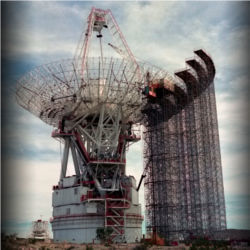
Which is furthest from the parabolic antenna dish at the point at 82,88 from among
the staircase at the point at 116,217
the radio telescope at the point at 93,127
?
the staircase at the point at 116,217

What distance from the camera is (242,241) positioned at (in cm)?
4916

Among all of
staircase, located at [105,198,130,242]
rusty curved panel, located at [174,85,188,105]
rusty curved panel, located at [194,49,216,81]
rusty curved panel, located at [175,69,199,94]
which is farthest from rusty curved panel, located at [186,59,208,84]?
staircase, located at [105,198,130,242]

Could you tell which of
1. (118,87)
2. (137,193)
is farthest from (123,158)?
(118,87)

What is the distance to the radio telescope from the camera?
5997 cm

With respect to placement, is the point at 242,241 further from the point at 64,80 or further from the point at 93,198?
the point at 64,80

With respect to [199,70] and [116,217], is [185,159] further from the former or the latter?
[116,217]

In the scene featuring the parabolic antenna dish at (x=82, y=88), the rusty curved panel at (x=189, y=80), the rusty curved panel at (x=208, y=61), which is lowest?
the parabolic antenna dish at (x=82, y=88)

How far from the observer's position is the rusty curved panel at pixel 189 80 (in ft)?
237

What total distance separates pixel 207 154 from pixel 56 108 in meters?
29.3

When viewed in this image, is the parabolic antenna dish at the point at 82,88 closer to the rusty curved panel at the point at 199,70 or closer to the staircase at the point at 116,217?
the rusty curved panel at the point at 199,70

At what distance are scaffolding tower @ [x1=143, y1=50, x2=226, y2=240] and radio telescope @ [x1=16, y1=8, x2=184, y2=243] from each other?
183 inches

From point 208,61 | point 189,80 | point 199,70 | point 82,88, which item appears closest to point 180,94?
point 189,80

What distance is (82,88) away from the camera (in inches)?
2350

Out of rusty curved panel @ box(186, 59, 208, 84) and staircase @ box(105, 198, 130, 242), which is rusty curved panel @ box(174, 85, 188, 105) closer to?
rusty curved panel @ box(186, 59, 208, 84)
